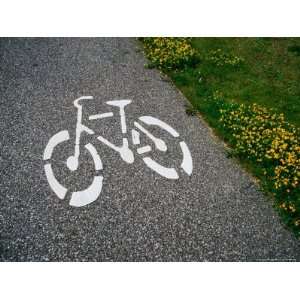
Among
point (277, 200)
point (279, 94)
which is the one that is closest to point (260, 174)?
point (277, 200)

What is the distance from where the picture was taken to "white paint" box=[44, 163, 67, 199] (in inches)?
206

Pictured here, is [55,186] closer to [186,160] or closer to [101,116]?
[101,116]

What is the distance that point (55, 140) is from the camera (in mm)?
6078

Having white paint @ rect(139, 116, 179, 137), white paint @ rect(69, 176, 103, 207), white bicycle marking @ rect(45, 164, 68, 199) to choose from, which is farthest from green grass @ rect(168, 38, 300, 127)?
white bicycle marking @ rect(45, 164, 68, 199)

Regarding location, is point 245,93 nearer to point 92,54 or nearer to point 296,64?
point 296,64

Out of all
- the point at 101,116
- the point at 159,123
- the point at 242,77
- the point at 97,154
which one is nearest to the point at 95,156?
the point at 97,154

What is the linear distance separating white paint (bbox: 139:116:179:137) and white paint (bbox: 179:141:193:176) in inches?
12.3

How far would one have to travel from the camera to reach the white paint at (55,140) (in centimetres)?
584

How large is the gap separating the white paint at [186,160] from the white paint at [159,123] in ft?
1.03

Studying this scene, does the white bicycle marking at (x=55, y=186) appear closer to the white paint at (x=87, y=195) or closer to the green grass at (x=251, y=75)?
the white paint at (x=87, y=195)

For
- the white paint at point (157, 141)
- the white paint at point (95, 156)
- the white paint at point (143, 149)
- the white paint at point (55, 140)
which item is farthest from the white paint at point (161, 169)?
the white paint at point (55, 140)

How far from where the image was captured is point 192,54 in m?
8.12

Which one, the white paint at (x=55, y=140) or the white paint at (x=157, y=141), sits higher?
the white paint at (x=157, y=141)

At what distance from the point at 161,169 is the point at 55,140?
6.52 feet
